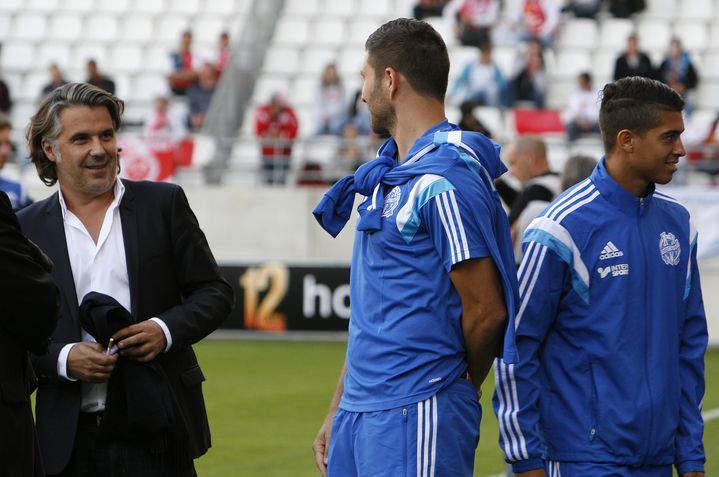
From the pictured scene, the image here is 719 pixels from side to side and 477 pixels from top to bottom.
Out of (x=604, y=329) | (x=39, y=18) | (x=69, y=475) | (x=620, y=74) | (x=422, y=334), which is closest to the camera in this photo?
(x=422, y=334)

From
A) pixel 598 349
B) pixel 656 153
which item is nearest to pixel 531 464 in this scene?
pixel 598 349

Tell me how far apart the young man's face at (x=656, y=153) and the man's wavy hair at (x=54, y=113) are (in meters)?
1.88

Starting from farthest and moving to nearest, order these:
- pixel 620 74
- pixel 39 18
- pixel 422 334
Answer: pixel 39 18
pixel 620 74
pixel 422 334

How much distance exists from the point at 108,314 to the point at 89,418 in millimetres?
405

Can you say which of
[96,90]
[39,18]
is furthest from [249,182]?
[96,90]

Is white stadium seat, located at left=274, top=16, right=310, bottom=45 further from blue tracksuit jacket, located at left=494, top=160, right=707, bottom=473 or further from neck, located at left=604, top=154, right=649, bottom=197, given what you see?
blue tracksuit jacket, located at left=494, top=160, right=707, bottom=473

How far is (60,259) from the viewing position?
482 cm

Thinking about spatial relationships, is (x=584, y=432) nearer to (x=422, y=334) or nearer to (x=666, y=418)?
(x=666, y=418)

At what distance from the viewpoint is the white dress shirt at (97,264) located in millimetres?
4812

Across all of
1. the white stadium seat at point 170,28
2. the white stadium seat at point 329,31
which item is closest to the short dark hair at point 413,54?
the white stadium seat at point 329,31

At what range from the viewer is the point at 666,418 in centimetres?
444

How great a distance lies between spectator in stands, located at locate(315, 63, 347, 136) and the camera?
70.8ft

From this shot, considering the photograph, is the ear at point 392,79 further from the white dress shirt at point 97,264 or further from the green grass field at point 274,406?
the green grass field at point 274,406

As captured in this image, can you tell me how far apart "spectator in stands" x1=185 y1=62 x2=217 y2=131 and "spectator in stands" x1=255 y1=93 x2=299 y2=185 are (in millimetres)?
1711
